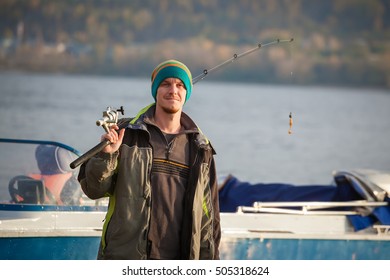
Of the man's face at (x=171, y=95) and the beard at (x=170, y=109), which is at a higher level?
the man's face at (x=171, y=95)

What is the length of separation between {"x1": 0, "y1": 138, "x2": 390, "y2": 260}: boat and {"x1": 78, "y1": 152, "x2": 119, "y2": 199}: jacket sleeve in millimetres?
2992

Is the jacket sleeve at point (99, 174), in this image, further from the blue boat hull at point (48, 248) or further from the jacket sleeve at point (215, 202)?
the blue boat hull at point (48, 248)

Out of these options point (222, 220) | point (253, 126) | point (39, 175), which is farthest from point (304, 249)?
point (253, 126)

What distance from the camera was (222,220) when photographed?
31.5ft

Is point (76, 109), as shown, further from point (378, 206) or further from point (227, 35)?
point (227, 35)

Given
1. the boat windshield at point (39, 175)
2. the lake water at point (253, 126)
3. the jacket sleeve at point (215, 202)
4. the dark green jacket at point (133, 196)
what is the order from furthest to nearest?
the lake water at point (253, 126) < the boat windshield at point (39, 175) < the jacket sleeve at point (215, 202) < the dark green jacket at point (133, 196)

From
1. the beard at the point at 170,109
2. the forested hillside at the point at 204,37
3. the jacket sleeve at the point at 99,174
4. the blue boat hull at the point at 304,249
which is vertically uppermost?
the forested hillside at the point at 204,37

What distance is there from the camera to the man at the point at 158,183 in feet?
18.7

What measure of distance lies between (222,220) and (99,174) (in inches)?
163

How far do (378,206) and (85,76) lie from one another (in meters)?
89.7

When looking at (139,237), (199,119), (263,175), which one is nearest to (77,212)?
(139,237)

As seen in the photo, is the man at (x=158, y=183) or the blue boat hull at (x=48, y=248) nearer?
the man at (x=158, y=183)

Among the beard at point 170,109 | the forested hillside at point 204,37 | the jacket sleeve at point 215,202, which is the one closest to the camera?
the beard at point 170,109

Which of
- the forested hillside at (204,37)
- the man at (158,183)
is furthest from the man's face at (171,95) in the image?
the forested hillside at (204,37)
